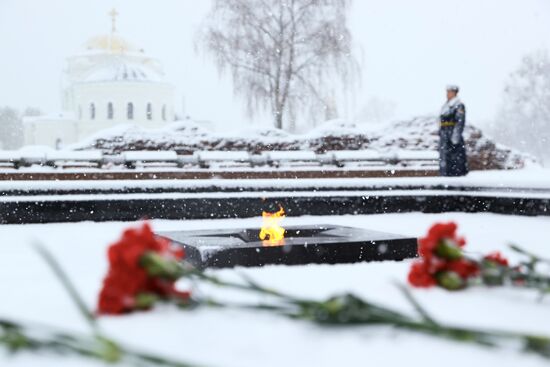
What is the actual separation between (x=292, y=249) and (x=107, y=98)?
2147 inches

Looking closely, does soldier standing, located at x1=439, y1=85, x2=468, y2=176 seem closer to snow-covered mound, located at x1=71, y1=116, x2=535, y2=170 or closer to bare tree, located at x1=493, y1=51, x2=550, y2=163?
snow-covered mound, located at x1=71, y1=116, x2=535, y2=170

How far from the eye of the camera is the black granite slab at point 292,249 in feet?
16.4

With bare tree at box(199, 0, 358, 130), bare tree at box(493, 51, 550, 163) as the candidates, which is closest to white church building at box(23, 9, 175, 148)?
bare tree at box(493, 51, 550, 163)

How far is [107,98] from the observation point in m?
57.4

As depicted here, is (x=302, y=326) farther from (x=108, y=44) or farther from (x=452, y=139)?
(x=108, y=44)

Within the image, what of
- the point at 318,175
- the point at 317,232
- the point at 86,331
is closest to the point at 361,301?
the point at 86,331

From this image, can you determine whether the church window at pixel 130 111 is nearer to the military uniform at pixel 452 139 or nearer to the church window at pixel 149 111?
the church window at pixel 149 111

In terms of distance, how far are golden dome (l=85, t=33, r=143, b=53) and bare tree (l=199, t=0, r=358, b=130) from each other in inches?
1680

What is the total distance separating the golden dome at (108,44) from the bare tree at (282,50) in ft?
140

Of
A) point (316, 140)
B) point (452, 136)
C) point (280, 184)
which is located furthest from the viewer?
point (316, 140)

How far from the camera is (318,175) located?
13.6m

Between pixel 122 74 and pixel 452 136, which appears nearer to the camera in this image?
pixel 452 136

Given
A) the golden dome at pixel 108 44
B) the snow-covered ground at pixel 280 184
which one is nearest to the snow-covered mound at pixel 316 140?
the snow-covered ground at pixel 280 184

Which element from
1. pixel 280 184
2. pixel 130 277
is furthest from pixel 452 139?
pixel 130 277
